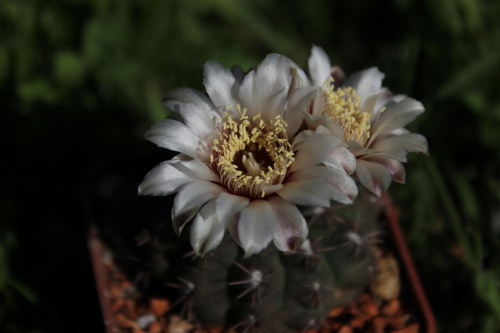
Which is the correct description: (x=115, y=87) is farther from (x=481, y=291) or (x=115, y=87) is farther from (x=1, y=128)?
(x=481, y=291)

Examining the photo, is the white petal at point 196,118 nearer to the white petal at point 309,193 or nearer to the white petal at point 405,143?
the white petal at point 309,193

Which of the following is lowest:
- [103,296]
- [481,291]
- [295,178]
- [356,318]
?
[481,291]

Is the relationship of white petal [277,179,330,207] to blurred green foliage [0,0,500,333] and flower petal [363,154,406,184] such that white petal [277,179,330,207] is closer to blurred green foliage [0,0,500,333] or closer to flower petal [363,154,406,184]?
flower petal [363,154,406,184]

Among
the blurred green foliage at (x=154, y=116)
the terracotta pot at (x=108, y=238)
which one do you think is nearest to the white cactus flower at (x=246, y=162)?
the terracotta pot at (x=108, y=238)

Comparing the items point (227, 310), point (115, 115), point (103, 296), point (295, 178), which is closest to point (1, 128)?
point (115, 115)

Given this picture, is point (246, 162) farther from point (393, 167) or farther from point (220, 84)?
point (393, 167)

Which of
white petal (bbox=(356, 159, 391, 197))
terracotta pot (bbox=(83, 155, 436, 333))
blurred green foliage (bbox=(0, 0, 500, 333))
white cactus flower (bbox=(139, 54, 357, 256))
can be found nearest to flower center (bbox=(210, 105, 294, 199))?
white cactus flower (bbox=(139, 54, 357, 256))

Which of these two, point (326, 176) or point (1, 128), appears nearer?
point (326, 176)
